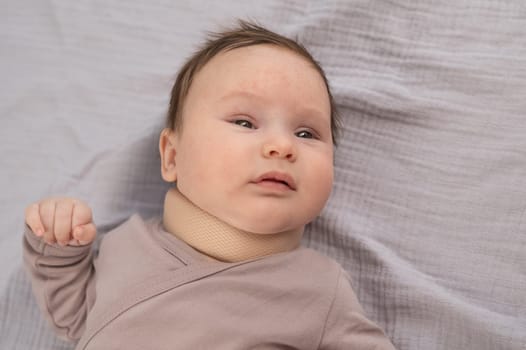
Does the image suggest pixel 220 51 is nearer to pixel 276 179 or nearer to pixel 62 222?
pixel 276 179

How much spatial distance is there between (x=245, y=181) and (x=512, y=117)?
0.65 meters

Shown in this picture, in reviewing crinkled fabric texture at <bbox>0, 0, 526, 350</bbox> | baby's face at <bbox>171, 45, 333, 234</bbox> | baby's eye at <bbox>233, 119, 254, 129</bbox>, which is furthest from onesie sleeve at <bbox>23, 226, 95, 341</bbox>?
baby's eye at <bbox>233, 119, 254, 129</bbox>

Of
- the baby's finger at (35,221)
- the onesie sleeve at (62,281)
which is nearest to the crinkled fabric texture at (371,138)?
the onesie sleeve at (62,281)

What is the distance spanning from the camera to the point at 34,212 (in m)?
1.12

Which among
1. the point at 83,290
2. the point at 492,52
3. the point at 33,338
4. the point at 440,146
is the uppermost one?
the point at 492,52

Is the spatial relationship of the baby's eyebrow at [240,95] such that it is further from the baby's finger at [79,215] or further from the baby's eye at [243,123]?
the baby's finger at [79,215]

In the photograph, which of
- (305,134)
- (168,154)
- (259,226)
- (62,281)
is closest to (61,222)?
(62,281)

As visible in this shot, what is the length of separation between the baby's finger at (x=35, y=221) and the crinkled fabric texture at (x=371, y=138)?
240 mm

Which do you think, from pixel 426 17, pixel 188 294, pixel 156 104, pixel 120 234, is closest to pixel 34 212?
pixel 120 234

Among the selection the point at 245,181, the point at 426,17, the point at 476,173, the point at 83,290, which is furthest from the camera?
the point at 426,17

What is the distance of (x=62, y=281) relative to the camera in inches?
46.8

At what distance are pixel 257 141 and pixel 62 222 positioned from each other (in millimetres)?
374

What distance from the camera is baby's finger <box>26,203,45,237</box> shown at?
43.7 inches

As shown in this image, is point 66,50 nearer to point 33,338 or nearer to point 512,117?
point 33,338
